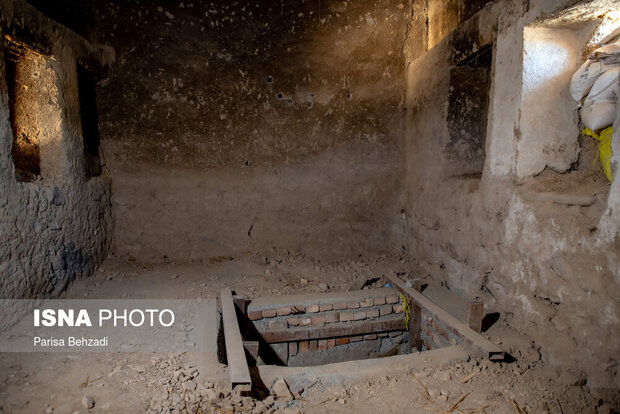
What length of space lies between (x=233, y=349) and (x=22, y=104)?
7.51 feet

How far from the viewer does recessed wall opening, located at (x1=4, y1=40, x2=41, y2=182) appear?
2627 millimetres

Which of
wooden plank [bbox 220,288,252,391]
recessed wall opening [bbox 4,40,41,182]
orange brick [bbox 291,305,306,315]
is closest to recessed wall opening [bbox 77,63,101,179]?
recessed wall opening [bbox 4,40,41,182]

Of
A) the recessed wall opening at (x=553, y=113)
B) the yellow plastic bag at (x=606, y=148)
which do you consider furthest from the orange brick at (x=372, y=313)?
the yellow plastic bag at (x=606, y=148)

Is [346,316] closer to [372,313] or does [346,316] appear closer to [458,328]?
[372,313]

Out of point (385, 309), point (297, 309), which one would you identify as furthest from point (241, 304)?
point (385, 309)

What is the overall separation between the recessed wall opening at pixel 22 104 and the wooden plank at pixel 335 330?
216cm

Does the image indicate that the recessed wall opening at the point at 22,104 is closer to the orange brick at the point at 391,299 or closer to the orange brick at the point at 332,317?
the orange brick at the point at 332,317

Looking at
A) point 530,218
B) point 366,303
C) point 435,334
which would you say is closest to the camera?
point 530,218

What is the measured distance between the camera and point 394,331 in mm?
3320

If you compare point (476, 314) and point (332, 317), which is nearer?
point (476, 314)

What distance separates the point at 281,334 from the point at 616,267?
2.23 m

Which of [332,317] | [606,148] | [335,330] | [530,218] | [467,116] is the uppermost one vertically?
[467,116]

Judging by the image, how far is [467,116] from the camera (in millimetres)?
3256

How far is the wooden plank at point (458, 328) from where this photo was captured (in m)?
2.10
